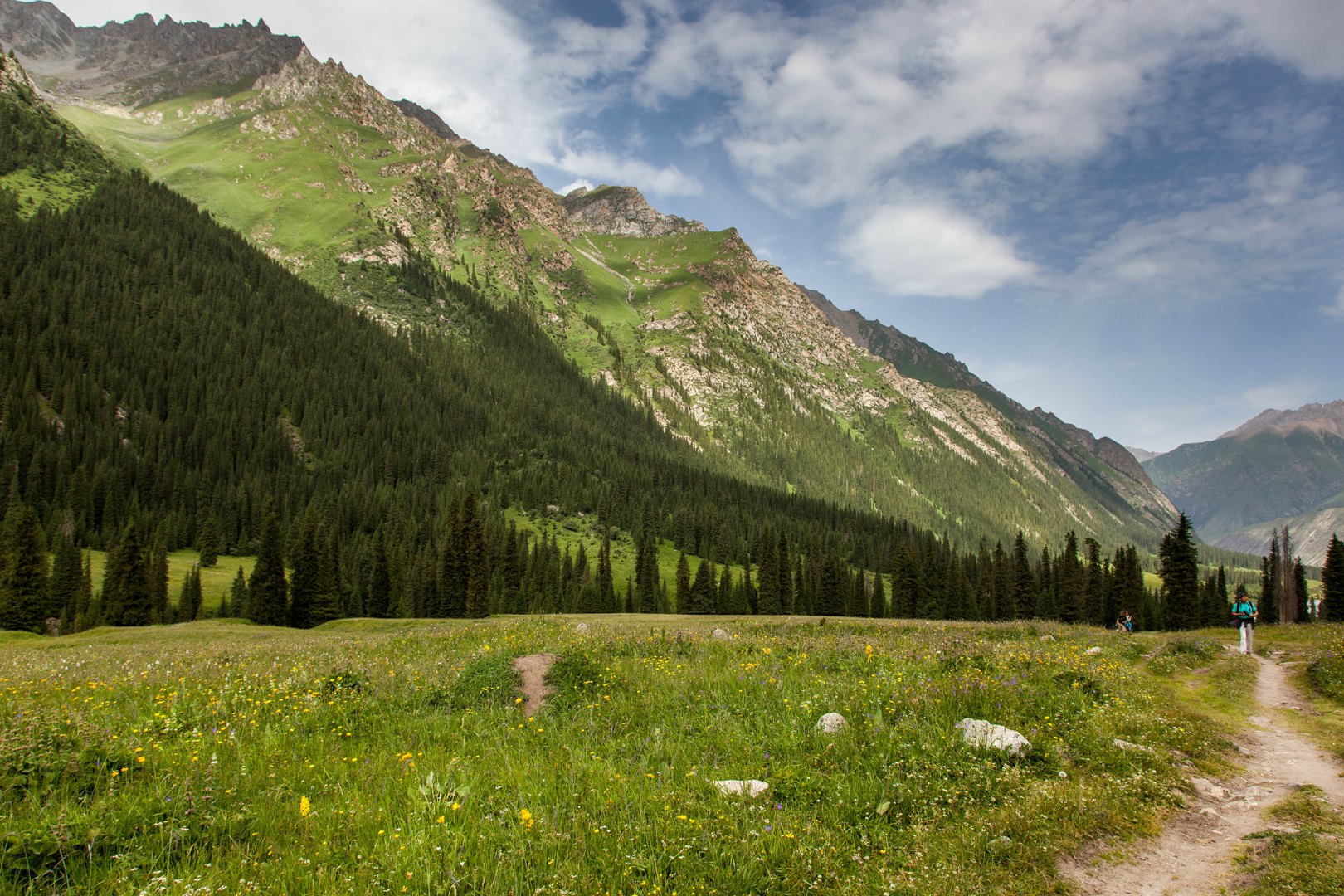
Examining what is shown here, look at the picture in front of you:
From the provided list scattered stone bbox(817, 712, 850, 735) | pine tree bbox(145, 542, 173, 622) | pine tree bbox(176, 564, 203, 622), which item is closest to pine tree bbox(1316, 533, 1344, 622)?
scattered stone bbox(817, 712, 850, 735)

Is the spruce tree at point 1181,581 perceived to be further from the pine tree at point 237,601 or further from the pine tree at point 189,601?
the pine tree at point 189,601

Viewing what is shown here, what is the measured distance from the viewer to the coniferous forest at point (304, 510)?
272ft

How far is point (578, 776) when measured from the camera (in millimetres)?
8016

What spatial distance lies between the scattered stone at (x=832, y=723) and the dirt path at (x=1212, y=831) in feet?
11.2

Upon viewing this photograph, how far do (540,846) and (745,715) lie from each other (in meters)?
5.44

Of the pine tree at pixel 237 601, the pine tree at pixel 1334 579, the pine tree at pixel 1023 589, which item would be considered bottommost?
the pine tree at pixel 237 601

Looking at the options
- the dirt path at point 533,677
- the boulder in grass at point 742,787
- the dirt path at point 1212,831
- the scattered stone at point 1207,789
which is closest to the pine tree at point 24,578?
the dirt path at point 533,677

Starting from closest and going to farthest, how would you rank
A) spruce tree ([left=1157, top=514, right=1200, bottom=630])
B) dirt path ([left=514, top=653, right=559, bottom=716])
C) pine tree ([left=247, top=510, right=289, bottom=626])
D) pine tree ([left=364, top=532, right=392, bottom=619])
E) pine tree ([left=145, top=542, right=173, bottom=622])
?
dirt path ([left=514, top=653, right=559, bottom=716])
spruce tree ([left=1157, top=514, right=1200, bottom=630])
pine tree ([left=247, top=510, right=289, bottom=626])
pine tree ([left=145, top=542, right=173, bottom=622])
pine tree ([left=364, top=532, right=392, bottom=619])

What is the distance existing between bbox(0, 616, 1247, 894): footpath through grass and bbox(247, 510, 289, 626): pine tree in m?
77.7

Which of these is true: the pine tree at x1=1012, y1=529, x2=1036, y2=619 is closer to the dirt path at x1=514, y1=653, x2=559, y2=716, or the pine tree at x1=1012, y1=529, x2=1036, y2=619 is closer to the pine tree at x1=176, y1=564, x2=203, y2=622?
the dirt path at x1=514, y1=653, x2=559, y2=716

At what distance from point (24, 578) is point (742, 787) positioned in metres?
105

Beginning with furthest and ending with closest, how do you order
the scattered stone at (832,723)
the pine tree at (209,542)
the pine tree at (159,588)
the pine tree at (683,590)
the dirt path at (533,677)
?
1. the pine tree at (209,542)
2. the pine tree at (683,590)
3. the pine tree at (159,588)
4. the dirt path at (533,677)
5. the scattered stone at (832,723)

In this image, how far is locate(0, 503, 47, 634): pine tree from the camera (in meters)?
70.0

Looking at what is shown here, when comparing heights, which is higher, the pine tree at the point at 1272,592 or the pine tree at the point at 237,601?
the pine tree at the point at 1272,592
